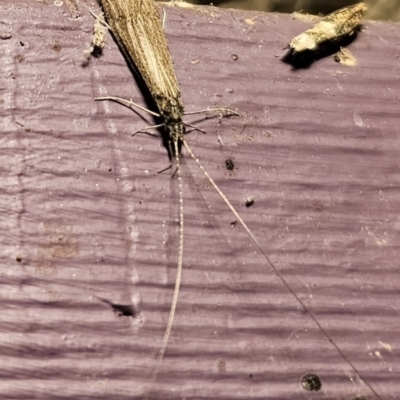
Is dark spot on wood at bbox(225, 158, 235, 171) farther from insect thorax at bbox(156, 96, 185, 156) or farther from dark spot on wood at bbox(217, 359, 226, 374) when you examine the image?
dark spot on wood at bbox(217, 359, 226, 374)

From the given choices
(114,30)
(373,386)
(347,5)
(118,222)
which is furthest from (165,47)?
(373,386)

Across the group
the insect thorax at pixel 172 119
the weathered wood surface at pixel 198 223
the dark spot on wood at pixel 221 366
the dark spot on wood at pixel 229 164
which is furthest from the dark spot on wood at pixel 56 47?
the dark spot on wood at pixel 221 366

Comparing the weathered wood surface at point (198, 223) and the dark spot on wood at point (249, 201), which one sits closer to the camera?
the weathered wood surface at point (198, 223)

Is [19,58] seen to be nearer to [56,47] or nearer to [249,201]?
[56,47]

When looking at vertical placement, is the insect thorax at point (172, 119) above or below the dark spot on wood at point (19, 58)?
below

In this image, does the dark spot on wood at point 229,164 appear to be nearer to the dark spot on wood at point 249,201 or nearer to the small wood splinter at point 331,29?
the dark spot on wood at point 249,201

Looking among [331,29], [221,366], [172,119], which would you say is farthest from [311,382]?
[331,29]

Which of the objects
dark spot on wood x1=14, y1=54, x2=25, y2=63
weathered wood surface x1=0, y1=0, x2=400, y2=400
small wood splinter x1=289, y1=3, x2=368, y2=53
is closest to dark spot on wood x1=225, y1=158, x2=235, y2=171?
weathered wood surface x1=0, y1=0, x2=400, y2=400

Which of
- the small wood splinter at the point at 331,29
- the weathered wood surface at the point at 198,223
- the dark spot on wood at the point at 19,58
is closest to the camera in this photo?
the weathered wood surface at the point at 198,223
